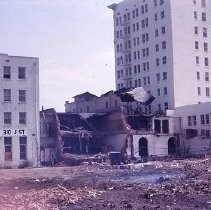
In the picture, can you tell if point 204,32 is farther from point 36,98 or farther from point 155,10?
point 36,98

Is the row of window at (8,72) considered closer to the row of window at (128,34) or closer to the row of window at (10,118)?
the row of window at (10,118)

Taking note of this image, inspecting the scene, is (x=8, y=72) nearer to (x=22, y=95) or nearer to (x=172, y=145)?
(x=22, y=95)

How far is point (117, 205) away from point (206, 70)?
6908cm

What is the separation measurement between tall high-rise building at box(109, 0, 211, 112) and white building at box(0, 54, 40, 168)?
106 ft

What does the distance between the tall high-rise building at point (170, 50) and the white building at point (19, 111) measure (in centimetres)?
3244

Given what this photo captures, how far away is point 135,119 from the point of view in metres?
69.6

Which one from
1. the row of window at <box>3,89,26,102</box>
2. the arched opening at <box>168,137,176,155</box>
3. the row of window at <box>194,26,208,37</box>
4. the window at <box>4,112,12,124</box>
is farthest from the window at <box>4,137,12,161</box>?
the row of window at <box>194,26,208,37</box>

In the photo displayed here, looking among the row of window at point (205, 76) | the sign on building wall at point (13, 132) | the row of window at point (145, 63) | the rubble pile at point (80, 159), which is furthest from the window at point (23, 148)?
the row of window at point (205, 76)

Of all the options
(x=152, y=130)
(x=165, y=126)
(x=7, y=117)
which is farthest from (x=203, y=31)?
(x=7, y=117)

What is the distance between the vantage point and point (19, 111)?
181ft

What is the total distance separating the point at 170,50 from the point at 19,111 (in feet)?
120

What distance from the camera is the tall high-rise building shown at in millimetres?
81312

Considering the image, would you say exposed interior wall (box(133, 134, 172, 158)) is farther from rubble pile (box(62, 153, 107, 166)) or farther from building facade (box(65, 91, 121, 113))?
rubble pile (box(62, 153, 107, 166))

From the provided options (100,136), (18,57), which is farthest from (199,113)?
(18,57)
